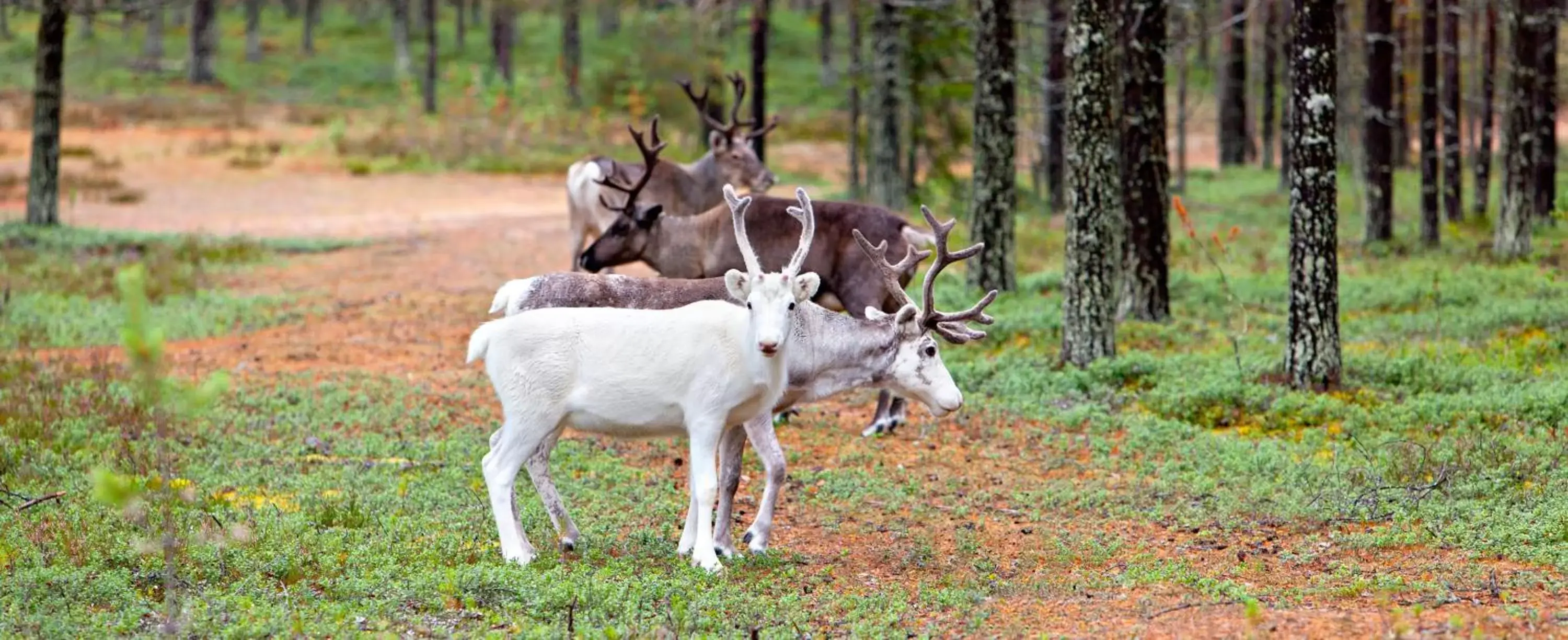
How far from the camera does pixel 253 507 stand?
8.62 m

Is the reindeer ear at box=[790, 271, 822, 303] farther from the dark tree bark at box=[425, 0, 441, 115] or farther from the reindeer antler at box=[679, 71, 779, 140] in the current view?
the dark tree bark at box=[425, 0, 441, 115]

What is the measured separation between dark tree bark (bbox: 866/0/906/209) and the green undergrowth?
28.3 feet

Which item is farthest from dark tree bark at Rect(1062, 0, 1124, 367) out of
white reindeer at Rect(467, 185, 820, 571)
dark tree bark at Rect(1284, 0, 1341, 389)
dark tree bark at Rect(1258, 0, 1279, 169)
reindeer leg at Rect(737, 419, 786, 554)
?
dark tree bark at Rect(1258, 0, 1279, 169)

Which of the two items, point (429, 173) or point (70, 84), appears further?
point (70, 84)

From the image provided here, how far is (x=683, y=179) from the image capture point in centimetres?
1684

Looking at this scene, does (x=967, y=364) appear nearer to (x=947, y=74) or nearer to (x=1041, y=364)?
(x=1041, y=364)

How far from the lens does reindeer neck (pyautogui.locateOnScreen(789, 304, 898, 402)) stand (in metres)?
8.03

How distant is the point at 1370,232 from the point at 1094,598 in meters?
15.2

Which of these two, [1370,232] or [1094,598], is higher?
[1370,232]

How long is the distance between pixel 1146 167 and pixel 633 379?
817 cm

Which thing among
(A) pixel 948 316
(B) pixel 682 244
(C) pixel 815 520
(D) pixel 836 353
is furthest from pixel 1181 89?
(D) pixel 836 353

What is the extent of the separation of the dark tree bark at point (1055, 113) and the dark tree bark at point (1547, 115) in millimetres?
6887

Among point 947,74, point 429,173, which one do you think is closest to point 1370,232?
point 947,74

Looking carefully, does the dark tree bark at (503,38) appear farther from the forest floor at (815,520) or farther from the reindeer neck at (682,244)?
the reindeer neck at (682,244)
